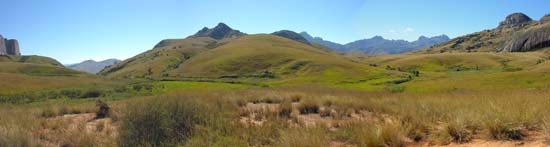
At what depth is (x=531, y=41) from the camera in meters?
127

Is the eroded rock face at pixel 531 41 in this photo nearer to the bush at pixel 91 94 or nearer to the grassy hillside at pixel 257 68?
the grassy hillside at pixel 257 68

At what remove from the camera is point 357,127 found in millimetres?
8188

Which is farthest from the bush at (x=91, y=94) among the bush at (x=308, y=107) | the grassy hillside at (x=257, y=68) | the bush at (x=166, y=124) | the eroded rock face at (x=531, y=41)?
the eroded rock face at (x=531, y=41)

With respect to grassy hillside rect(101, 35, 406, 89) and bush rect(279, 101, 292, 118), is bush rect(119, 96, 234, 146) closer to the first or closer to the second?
bush rect(279, 101, 292, 118)

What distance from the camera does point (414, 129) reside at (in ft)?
24.9

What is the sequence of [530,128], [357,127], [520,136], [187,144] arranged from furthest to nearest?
[357,127] → [187,144] → [530,128] → [520,136]

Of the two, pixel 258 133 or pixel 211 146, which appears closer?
pixel 211 146

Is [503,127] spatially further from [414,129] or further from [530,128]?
[414,129]

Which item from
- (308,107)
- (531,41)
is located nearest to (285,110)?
(308,107)

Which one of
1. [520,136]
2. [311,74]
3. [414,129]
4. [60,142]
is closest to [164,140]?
[60,142]

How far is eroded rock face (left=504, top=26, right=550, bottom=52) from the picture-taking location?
12131 cm

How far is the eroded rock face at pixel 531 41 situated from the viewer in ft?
398

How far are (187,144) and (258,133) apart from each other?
5.65ft

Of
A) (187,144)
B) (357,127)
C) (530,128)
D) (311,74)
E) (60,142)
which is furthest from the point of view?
(311,74)
